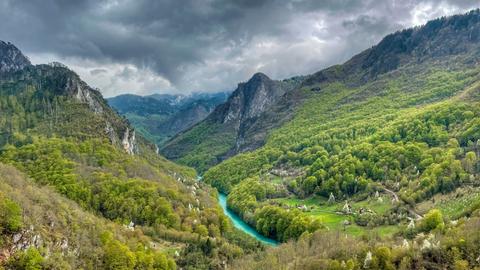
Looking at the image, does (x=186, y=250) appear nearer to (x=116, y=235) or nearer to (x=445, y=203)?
(x=116, y=235)

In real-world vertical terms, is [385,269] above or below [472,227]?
below

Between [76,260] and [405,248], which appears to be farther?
[76,260]

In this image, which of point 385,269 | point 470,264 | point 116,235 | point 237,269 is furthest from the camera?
point 116,235

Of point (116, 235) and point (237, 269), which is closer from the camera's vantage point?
point (237, 269)

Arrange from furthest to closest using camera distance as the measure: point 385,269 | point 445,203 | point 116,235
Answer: point 445,203, point 116,235, point 385,269

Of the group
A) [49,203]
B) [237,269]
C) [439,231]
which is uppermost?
[49,203]

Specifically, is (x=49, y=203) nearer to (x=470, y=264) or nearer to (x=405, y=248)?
(x=405, y=248)

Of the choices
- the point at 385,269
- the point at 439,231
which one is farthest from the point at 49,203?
the point at 439,231

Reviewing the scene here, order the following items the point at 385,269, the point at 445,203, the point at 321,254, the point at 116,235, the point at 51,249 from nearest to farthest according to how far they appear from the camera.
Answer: the point at 385,269 < the point at 51,249 < the point at 321,254 < the point at 116,235 < the point at 445,203

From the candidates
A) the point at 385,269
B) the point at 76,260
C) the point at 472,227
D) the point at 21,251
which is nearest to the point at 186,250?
the point at 76,260
